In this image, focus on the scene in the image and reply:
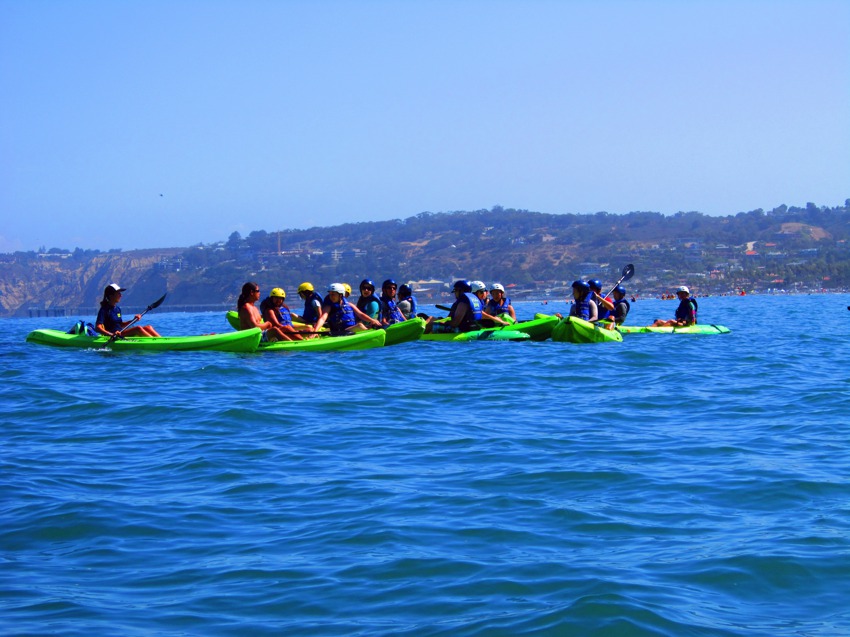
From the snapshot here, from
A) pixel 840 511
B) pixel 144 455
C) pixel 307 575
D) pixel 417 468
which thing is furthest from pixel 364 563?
pixel 144 455

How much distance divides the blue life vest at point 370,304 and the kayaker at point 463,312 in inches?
54.5

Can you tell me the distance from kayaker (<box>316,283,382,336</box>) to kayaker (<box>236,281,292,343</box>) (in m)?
0.92

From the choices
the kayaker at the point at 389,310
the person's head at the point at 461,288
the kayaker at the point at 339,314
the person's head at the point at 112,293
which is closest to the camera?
the person's head at the point at 112,293

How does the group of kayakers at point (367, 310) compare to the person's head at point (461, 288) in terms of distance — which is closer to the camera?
the group of kayakers at point (367, 310)

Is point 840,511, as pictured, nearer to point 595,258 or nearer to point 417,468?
point 417,468

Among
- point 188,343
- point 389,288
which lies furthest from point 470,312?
point 188,343

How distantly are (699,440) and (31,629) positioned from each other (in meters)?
5.99

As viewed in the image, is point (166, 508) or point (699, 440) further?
point (699, 440)

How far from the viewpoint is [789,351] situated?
19.0m

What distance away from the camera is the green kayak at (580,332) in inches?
771

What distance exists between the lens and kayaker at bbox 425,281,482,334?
20.2 meters

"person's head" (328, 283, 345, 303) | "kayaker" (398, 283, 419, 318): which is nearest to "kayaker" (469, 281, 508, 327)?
"kayaker" (398, 283, 419, 318)

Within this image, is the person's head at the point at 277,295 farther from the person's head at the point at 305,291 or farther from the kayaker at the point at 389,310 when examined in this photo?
the kayaker at the point at 389,310

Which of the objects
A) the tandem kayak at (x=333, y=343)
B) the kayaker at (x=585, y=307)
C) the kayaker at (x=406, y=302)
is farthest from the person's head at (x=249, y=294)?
the kayaker at (x=585, y=307)
